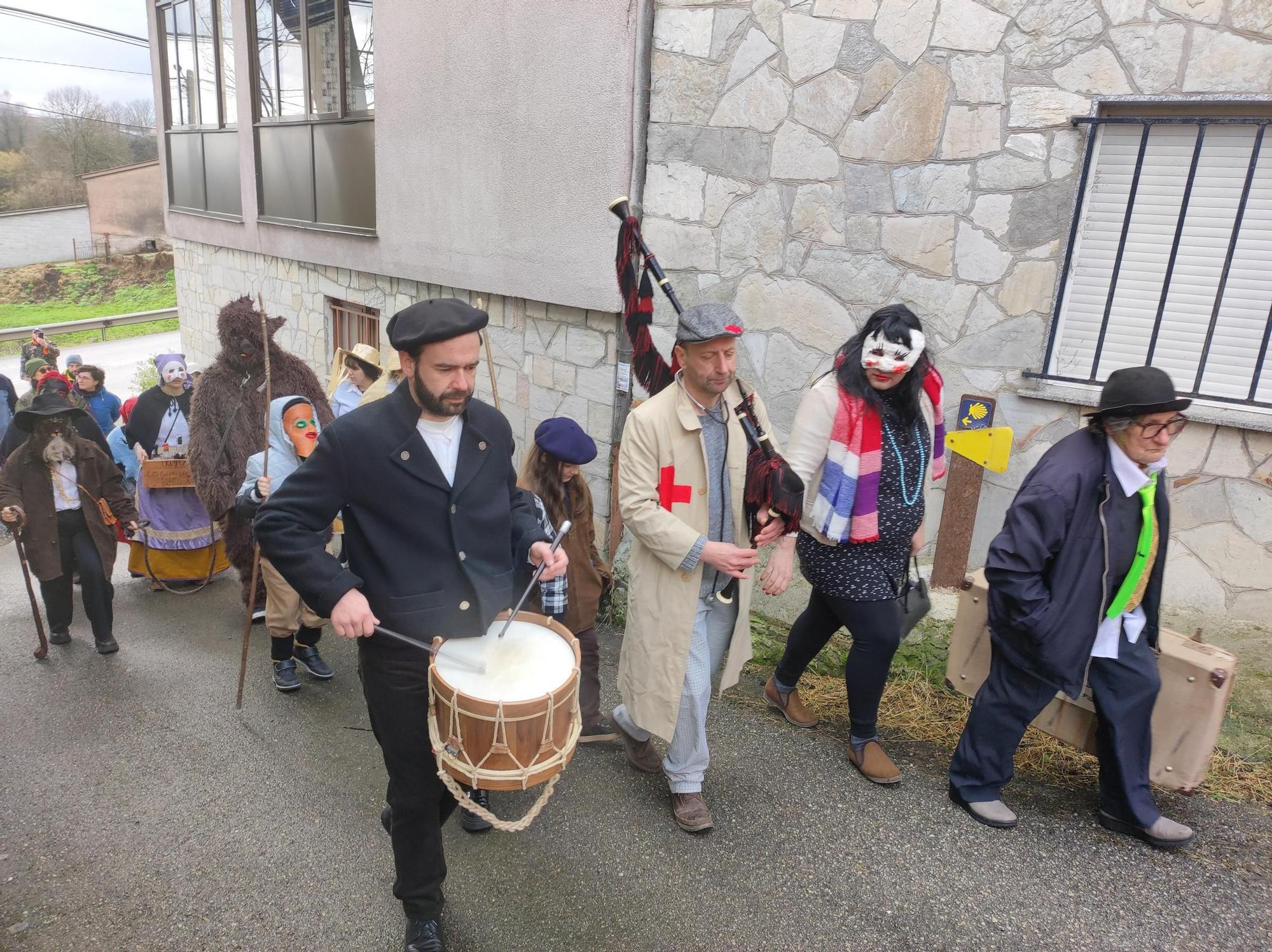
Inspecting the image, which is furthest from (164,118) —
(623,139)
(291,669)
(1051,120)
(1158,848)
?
(1158,848)

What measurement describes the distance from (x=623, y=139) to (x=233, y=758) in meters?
4.21

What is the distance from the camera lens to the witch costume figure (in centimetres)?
609

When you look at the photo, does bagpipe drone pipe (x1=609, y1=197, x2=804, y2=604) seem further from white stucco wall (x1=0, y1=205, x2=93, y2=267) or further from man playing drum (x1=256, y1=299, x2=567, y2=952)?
white stucco wall (x1=0, y1=205, x2=93, y2=267)

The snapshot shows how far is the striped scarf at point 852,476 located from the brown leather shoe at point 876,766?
1.00 metres

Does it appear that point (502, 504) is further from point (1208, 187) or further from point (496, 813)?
point (1208, 187)

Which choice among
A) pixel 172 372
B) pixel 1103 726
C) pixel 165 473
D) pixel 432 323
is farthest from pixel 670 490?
pixel 172 372

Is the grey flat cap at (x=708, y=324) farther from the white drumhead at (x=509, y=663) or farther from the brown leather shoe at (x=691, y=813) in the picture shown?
the brown leather shoe at (x=691, y=813)

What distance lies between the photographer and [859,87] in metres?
4.52

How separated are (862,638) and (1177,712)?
1.19 m

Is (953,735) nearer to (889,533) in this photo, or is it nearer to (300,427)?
(889,533)

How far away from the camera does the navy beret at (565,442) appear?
364 cm

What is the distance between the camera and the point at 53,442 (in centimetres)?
518

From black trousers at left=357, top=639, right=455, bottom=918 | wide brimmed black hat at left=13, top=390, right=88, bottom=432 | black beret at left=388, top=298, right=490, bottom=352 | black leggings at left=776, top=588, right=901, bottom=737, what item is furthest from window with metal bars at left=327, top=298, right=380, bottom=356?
black trousers at left=357, top=639, right=455, bottom=918

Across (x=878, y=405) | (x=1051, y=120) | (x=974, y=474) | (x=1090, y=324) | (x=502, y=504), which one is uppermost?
(x=1051, y=120)
